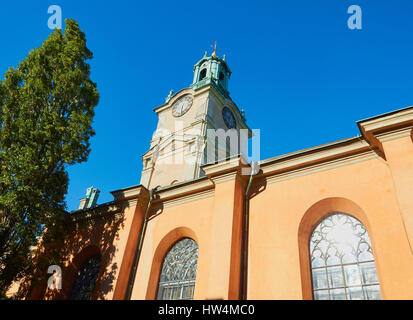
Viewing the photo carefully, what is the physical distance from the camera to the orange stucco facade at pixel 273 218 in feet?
21.6

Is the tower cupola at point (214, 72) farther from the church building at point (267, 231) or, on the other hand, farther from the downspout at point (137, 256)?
the church building at point (267, 231)

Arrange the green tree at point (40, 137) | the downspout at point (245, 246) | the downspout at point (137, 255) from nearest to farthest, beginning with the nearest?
the downspout at point (245, 246)
the green tree at point (40, 137)
the downspout at point (137, 255)

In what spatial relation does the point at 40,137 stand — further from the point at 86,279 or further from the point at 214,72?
the point at 214,72

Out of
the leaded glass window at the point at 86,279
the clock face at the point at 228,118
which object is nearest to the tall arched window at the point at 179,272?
the leaded glass window at the point at 86,279

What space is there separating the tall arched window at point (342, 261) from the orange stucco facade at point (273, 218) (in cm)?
19

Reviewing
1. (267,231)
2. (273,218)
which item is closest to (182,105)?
(273,218)

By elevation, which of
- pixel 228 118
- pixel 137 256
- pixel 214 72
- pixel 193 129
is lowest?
pixel 137 256

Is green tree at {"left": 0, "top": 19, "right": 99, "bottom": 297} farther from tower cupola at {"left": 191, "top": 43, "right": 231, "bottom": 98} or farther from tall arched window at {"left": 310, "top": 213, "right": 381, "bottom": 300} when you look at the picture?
tower cupola at {"left": 191, "top": 43, "right": 231, "bottom": 98}

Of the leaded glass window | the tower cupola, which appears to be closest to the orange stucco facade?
the leaded glass window

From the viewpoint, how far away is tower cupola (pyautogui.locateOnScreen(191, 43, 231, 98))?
27.4 meters

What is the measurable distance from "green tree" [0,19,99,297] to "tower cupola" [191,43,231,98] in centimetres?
1655

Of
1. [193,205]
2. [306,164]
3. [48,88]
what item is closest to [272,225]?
[306,164]

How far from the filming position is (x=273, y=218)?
8180 millimetres

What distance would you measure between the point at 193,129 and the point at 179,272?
46.6 ft
